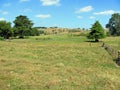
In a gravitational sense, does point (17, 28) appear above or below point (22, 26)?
Answer: below

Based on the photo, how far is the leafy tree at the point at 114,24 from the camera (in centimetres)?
12406

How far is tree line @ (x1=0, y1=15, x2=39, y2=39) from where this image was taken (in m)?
94.8

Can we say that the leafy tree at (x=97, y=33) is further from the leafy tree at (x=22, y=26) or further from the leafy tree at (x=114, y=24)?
the leafy tree at (x=114, y=24)

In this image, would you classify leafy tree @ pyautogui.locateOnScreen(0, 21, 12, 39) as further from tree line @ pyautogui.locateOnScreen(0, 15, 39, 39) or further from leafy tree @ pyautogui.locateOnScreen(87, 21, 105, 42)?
leafy tree @ pyautogui.locateOnScreen(87, 21, 105, 42)

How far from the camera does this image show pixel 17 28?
100188 mm

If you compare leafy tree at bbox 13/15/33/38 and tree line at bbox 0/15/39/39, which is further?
leafy tree at bbox 13/15/33/38

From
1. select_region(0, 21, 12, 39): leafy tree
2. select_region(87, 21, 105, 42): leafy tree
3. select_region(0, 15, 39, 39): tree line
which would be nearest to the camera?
select_region(87, 21, 105, 42): leafy tree

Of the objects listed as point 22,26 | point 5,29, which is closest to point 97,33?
point 5,29

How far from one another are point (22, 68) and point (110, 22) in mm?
111612

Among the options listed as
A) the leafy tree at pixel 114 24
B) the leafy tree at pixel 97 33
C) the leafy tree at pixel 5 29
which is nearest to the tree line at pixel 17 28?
the leafy tree at pixel 5 29

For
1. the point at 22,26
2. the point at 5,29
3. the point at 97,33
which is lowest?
the point at 97,33

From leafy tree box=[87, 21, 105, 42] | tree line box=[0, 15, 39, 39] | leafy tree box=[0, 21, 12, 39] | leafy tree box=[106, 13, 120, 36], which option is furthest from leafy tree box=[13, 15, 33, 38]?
leafy tree box=[106, 13, 120, 36]

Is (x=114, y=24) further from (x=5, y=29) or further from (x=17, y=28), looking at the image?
(x=5, y=29)

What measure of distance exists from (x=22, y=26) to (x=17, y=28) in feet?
7.03
